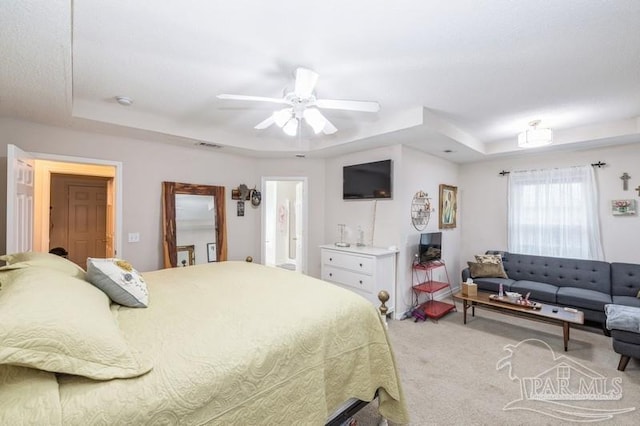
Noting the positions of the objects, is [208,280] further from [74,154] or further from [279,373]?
[74,154]

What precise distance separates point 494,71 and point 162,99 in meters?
3.00

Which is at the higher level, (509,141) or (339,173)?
(509,141)

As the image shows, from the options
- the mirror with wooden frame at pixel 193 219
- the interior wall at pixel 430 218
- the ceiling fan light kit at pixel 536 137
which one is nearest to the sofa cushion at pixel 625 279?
the ceiling fan light kit at pixel 536 137

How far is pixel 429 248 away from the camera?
3.96 m

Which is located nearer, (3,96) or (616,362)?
(3,96)

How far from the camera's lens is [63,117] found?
9.02ft

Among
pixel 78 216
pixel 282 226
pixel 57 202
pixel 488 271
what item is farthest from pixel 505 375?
pixel 57 202

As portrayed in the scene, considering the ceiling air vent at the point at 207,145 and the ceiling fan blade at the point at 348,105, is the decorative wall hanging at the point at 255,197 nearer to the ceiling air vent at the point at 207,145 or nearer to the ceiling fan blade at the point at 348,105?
the ceiling air vent at the point at 207,145

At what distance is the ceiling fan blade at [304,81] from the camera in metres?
1.97

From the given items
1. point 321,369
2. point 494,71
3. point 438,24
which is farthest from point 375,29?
point 321,369

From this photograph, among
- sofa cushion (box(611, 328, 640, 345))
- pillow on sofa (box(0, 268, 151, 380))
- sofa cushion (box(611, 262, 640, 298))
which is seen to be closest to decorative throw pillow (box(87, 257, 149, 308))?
pillow on sofa (box(0, 268, 151, 380))

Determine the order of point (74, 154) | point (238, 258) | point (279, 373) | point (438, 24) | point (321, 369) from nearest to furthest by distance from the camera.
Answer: point (279, 373) → point (321, 369) → point (438, 24) → point (74, 154) → point (238, 258)

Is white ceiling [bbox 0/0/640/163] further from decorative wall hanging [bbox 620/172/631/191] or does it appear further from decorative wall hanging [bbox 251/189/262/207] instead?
decorative wall hanging [bbox 251/189/262/207]

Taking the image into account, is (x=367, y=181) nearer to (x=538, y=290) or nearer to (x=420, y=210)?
(x=420, y=210)
